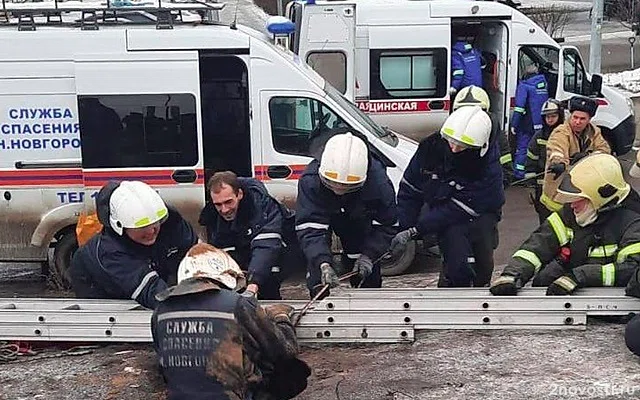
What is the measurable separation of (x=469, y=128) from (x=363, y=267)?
1.11 m

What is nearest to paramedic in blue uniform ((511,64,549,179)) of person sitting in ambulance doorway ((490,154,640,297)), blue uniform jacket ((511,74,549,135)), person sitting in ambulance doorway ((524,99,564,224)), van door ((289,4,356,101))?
blue uniform jacket ((511,74,549,135))

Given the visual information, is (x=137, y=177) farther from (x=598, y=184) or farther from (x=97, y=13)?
(x=598, y=184)

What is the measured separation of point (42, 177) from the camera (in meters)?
8.26

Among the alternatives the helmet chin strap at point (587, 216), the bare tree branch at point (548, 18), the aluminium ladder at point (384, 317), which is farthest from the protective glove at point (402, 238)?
the bare tree branch at point (548, 18)

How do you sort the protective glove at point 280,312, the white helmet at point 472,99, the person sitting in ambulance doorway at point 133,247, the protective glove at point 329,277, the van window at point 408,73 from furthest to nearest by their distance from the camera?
the van window at point 408,73
the white helmet at point 472,99
the protective glove at point 329,277
the person sitting in ambulance doorway at point 133,247
the protective glove at point 280,312

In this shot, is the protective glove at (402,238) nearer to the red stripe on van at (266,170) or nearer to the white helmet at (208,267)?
the white helmet at (208,267)

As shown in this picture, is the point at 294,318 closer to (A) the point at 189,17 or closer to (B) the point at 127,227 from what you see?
(B) the point at 127,227

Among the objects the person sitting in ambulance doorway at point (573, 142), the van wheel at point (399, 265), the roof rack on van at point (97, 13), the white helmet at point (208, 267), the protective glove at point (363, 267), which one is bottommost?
the van wheel at point (399, 265)

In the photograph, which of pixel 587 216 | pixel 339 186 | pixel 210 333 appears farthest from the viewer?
pixel 339 186

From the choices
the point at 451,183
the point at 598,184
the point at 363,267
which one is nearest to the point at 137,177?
the point at 363,267

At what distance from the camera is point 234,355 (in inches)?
141

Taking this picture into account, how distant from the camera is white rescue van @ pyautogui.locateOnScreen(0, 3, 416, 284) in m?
8.12

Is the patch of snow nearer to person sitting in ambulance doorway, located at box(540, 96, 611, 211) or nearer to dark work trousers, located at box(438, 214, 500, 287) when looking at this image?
person sitting in ambulance doorway, located at box(540, 96, 611, 211)

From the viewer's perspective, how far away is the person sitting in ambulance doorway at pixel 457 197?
19.0 ft
